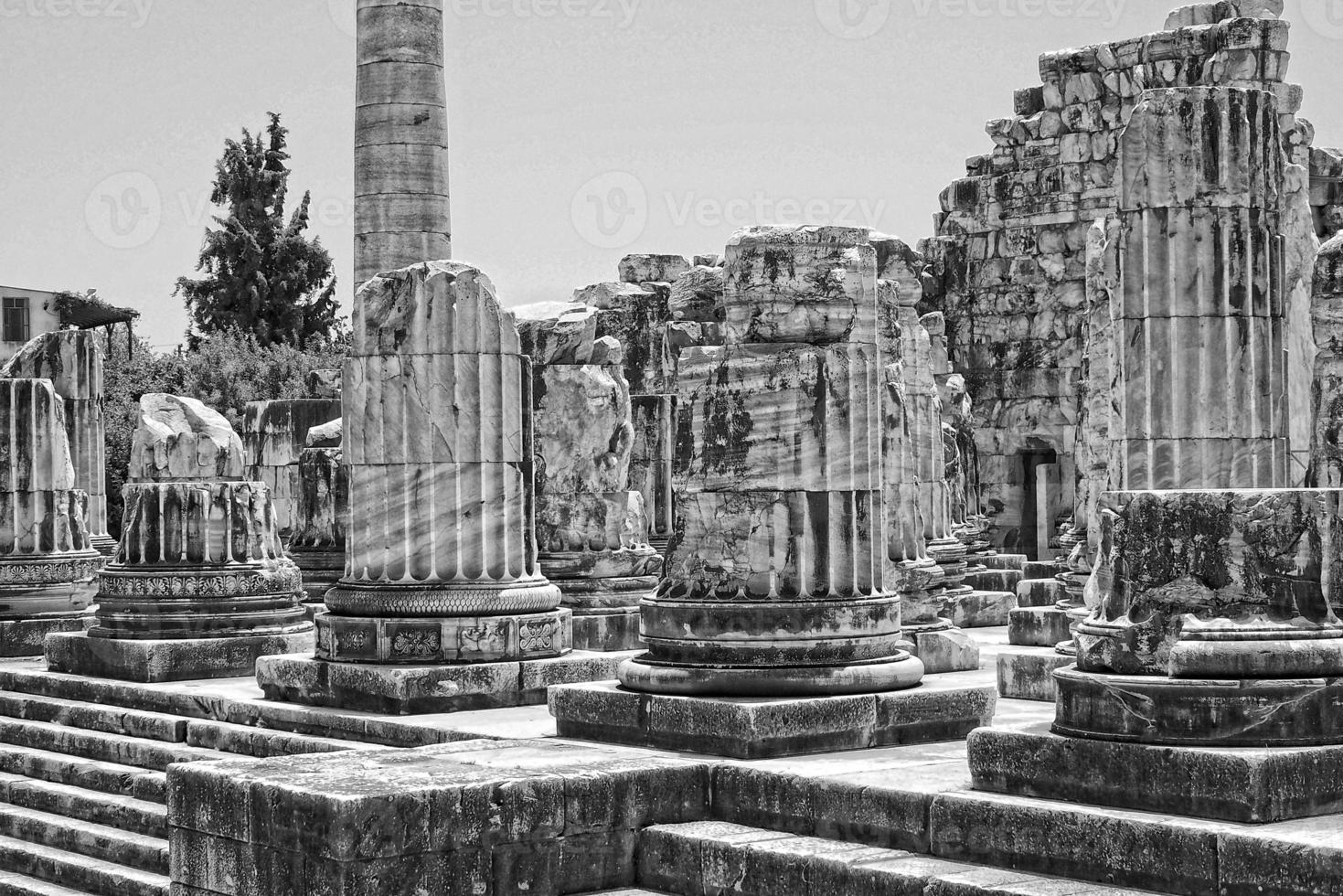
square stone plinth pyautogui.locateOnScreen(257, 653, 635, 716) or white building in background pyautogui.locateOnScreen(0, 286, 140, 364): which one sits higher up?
white building in background pyautogui.locateOnScreen(0, 286, 140, 364)

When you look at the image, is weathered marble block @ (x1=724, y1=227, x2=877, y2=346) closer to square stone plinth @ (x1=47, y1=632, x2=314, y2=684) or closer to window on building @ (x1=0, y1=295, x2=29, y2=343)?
square stone plinth @ (x1=47, y1=632, x2=314, y2=684)

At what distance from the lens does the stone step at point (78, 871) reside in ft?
32.2

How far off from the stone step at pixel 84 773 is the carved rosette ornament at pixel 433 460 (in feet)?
4.02

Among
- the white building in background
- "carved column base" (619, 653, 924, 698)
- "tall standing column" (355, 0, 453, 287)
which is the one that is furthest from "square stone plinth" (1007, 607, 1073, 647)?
the white building in background

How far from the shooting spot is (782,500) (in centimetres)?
880

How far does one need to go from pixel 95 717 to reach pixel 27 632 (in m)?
4.71

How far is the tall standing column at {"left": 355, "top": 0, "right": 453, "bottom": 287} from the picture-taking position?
73.0ft

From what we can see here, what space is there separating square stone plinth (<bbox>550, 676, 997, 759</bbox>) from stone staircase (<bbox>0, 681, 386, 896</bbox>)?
1519 millimetres

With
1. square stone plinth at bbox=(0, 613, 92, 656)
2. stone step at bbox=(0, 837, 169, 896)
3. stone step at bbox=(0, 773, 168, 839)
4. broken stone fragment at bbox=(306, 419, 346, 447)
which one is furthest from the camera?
broken stone fragment at bbox=(306, 419, 346, 447)

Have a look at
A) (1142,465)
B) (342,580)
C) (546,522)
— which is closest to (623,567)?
(546,522)

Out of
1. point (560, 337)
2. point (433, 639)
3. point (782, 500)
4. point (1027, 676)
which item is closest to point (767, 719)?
point (782, 500)

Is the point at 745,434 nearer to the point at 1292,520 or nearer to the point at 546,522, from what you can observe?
the point at 1292,520

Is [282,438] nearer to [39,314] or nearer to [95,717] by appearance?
[95,717]

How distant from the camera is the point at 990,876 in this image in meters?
6.36
